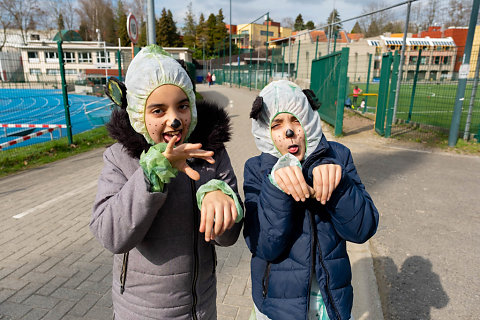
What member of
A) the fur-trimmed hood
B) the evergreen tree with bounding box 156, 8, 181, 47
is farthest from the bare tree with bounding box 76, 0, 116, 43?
the fur-trimmed hood

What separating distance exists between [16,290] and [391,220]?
436 cm

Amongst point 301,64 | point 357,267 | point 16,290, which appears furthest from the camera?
point 301,64

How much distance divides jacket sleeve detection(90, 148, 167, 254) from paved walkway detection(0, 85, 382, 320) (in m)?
1.82

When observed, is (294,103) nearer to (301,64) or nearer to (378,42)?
(301,64)

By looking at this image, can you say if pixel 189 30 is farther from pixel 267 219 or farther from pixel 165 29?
pixel 267 219

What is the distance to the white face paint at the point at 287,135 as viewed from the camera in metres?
1.49

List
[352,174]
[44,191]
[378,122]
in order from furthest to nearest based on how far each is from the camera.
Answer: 1. [378,122]
2. [44,191]
3. [352,174]

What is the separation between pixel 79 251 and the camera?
12.5 ft

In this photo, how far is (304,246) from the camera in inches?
59.9

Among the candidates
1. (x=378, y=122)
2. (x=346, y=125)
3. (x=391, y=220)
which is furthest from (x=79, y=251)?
(x=346, y=125)

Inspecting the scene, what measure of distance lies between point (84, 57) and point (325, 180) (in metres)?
52.4

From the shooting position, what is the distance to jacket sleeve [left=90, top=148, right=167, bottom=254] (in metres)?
1.17

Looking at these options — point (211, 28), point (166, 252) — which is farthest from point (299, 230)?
point (211, 28)

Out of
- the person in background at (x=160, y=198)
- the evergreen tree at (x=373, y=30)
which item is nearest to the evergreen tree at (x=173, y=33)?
the evergreen tree at (x=373, y=30)
